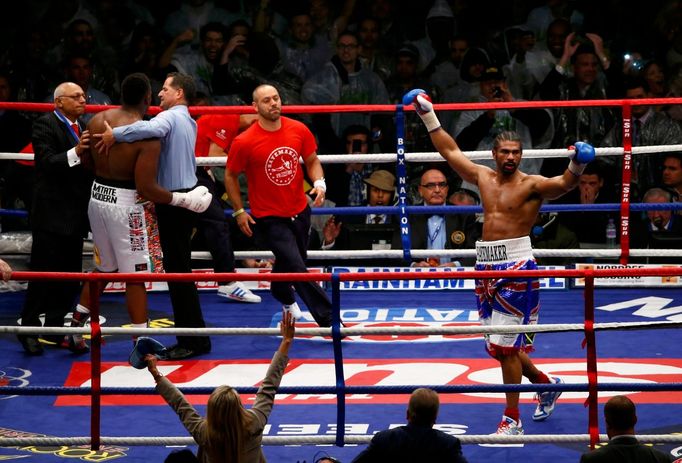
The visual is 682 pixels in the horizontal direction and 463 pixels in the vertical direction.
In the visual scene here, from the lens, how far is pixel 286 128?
6.80 meters

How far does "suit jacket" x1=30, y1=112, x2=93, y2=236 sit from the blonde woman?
2.36 m

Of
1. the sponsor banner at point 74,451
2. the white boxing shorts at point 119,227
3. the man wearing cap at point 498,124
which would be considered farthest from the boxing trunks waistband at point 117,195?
the man wearing cap at point 498,124

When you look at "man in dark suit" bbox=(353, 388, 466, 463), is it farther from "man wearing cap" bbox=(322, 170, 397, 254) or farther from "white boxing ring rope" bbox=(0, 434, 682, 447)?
"man wearing cap" bbox=(322, 170, 397, 254)

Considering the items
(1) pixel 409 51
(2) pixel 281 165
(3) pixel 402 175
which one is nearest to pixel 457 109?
(3) pixel 402 175

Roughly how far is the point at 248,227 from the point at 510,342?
1936mm

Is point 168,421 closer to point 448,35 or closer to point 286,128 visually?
point 286,128

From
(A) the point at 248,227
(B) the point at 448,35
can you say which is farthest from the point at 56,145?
(B) the point at 448,35

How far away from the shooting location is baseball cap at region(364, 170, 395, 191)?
27.0 ft

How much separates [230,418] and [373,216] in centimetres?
443

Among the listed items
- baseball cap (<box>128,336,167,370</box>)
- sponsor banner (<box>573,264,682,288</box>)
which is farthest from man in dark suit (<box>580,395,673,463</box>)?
sponsor banner (<box>573,264,682,288</box>)

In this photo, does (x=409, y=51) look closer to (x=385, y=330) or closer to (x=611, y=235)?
(x=611, y=235)

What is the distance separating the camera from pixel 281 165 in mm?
6742

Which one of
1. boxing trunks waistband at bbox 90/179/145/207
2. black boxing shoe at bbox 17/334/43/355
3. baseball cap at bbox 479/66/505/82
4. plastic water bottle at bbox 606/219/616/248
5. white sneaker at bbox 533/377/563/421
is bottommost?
white sneaker at bbox 533/377/563/421

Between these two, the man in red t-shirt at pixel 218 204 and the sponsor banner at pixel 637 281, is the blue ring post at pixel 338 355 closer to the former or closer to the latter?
the man in red t-shirt at pixel 218 204
